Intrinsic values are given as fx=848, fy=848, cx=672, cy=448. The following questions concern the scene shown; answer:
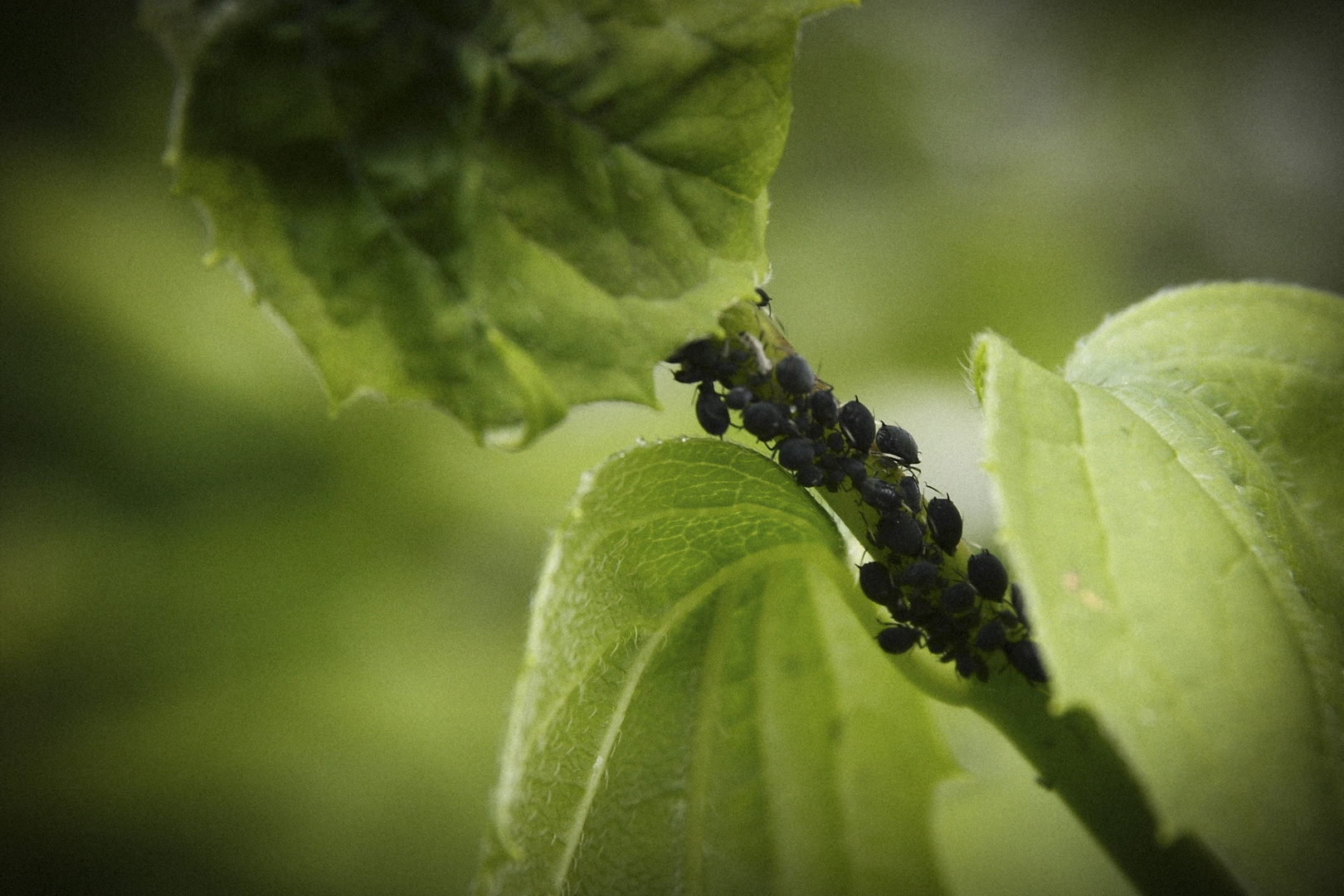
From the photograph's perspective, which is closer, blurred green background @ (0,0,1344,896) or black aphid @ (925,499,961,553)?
black aphid @ (925,499,961,553)

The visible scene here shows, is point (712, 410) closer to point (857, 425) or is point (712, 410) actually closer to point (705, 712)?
point (857, 425)

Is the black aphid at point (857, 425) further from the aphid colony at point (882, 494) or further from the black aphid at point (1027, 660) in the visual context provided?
the black aphid at point (1027, 660)

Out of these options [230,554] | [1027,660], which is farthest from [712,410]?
[230,554]

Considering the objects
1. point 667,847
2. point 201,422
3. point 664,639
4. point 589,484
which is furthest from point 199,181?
point 201,422

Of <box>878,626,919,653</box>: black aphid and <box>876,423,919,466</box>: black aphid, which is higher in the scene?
<box>876,423,919,466</box>: black aphid

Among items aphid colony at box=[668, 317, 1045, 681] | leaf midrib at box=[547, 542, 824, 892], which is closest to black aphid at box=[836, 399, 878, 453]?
aphid colony at box=[668, 317, 1045, 681]

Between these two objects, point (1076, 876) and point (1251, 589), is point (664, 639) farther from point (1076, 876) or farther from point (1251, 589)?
point (1076, 876)

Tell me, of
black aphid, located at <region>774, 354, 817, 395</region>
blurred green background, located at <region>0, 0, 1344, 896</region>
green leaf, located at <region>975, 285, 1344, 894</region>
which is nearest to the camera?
green leaf, located at <region>975, 285, 1344, 894</region>

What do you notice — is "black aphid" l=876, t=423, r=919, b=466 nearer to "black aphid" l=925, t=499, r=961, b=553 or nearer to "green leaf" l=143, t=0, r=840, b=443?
"black aphid" l=925, t=499, r=961, b=553
